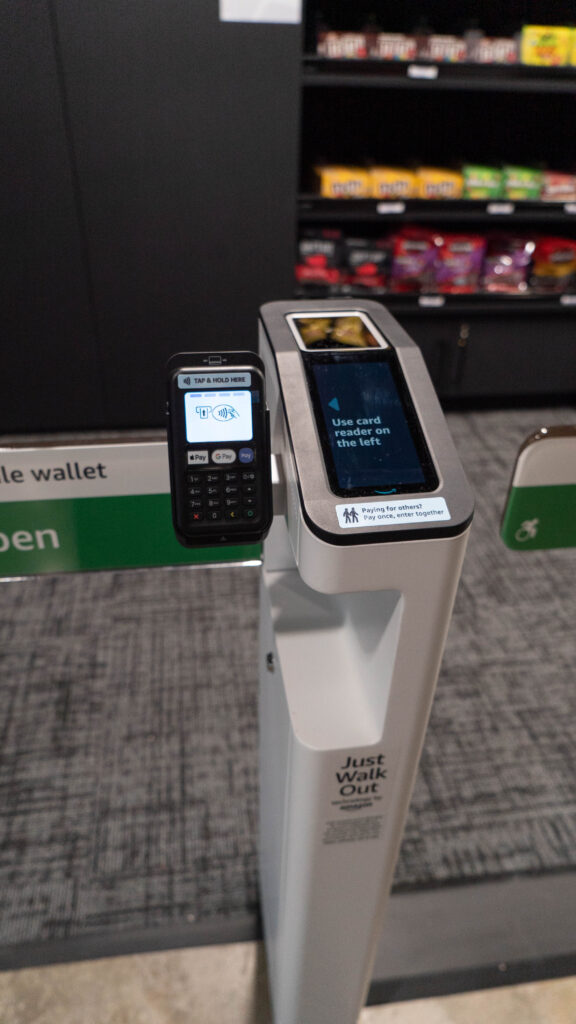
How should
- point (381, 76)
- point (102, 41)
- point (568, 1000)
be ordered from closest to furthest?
point (568, 1000) → point (102, 41) → point (381, 76)

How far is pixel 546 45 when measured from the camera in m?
2.42

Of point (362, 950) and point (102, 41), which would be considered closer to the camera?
point (362, 950)

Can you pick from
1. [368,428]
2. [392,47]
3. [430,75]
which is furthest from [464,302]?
[368,428]

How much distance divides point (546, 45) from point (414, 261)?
860 mm

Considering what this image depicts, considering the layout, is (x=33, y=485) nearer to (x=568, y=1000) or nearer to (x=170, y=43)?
(x=568, y=1000)

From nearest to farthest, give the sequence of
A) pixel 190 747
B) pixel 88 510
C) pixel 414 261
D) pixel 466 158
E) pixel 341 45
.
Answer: pixel 88 510
pixel 190 747
pixel 341 45
pixel 414 261
pixel 466 158

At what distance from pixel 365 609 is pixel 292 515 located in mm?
179

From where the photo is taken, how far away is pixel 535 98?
109 inches

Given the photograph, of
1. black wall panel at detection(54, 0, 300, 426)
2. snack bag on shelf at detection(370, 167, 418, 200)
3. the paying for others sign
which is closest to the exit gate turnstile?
the paying for others sign

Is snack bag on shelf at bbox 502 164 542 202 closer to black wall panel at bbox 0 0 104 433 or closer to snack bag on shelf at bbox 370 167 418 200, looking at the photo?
snack bag on shelf at bbox 370 167 418 200

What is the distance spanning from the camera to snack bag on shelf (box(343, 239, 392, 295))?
8.96 ft

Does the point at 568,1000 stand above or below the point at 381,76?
below

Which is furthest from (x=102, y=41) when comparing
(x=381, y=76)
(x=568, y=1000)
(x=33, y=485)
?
(x=568, y=1000)

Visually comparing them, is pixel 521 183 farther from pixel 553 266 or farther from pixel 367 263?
pixel 367 263
